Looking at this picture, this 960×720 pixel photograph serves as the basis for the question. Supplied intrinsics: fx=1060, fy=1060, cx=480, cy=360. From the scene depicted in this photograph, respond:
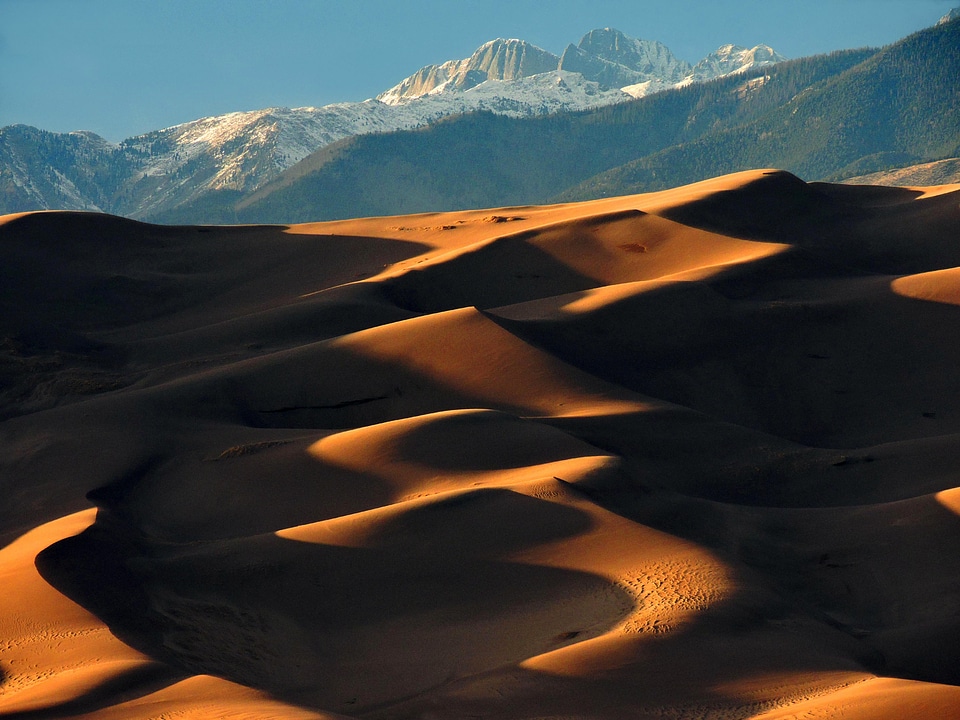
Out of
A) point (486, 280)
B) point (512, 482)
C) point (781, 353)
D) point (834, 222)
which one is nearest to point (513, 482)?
point (512, 482)

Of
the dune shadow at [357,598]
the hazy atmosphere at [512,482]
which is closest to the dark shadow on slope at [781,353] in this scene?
the hazy atmosphere at [512,482]

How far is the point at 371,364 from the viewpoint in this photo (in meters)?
19.7

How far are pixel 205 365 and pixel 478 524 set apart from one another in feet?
38.1

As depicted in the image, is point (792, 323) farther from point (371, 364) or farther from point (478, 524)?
point (478, 524)

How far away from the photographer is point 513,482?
13.1 m

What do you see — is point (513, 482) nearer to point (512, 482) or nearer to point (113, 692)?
point (512, 482)

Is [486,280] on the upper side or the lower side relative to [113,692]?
upper

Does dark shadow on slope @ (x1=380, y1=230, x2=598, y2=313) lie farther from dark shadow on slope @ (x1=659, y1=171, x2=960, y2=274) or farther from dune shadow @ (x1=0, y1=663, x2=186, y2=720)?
dune shadow @ (x1=0, y1=663, x2=186, y2=720)

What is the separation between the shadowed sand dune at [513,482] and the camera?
8.84 meters

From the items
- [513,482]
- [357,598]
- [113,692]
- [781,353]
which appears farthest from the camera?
[781,353]

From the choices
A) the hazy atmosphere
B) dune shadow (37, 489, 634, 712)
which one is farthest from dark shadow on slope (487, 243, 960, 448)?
dune shadow (37, 489, 634, 712)

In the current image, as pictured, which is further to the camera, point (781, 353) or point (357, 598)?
point (781, 353)

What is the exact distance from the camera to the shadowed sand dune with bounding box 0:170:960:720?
8.84 meters

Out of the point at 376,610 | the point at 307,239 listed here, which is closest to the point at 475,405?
the point at 376,610
